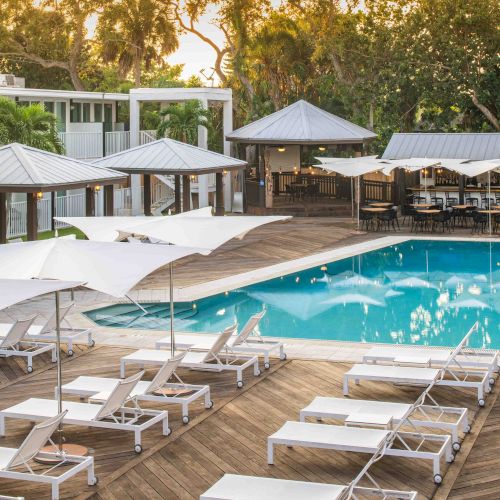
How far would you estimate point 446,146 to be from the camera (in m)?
34.8

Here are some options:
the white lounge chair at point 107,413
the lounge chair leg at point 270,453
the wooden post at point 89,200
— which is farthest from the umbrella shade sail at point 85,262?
the wooden post at point 89,200

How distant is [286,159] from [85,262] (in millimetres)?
29103

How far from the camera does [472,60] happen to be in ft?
131

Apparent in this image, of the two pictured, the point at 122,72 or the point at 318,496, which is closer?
the point at 318,496

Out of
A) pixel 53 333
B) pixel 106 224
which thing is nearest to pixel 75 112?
pixel 53 333

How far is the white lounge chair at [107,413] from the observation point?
1020cm

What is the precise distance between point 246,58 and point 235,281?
88.3 feet

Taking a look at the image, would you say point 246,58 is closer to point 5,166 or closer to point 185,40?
point 185,40

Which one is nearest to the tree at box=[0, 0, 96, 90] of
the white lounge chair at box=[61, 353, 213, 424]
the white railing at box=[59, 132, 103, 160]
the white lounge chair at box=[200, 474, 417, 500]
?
the white railing at box=[59, 132, 103, 160]

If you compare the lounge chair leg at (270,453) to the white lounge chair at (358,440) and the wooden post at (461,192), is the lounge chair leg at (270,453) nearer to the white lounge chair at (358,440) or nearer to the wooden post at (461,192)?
the white lounge chair at (358,440)

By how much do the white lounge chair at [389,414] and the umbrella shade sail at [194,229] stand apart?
3.02 meters

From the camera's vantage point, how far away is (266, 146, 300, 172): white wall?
3857 cm

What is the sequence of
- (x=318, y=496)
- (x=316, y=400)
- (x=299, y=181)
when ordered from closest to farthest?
(x=318, y=496) → (x=316, y=400) → (x=299, y=181)

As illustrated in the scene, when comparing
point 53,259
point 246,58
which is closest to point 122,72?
point 246,58
